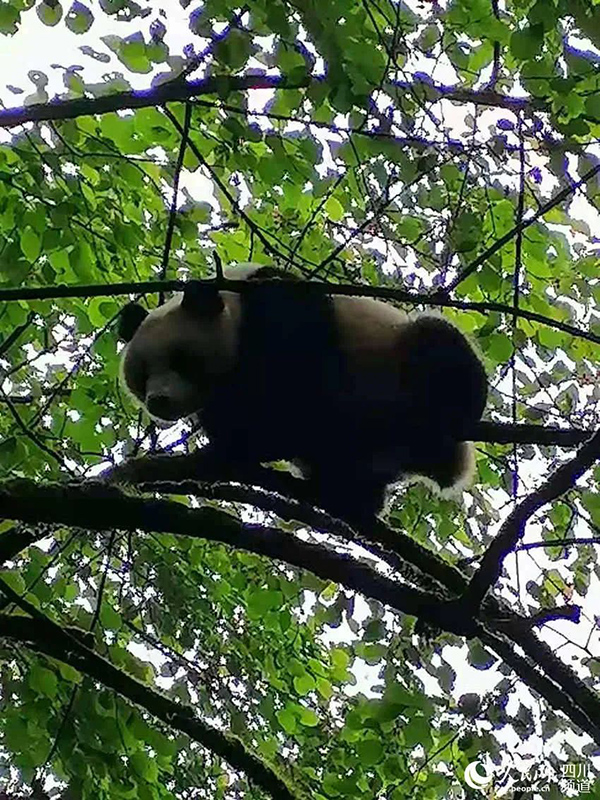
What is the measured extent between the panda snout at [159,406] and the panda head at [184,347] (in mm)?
174

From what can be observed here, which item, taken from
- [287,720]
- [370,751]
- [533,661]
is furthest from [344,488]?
[533,661]

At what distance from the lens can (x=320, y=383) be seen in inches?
186

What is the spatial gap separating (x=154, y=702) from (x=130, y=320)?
80.8 inches

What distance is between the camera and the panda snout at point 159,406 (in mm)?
4598

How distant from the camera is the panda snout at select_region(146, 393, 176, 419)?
4598 mm

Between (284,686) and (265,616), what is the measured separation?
1.73 ft

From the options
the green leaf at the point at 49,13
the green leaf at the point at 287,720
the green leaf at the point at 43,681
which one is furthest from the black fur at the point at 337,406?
the green leaf at the point at 49,13

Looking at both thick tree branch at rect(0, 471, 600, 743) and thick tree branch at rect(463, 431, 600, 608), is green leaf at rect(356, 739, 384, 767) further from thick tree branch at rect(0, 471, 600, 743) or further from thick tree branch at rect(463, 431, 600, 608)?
thick tree branch at rect(463, 431, 600, 608)

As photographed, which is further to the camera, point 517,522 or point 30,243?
point 30,243

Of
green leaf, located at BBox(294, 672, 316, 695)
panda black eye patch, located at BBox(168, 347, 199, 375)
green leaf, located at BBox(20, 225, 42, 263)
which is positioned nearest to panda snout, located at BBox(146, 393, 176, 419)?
panda black eye patch, located at BBox(168, 347, 199, 375)

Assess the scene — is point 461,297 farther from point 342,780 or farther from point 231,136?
point 342,780

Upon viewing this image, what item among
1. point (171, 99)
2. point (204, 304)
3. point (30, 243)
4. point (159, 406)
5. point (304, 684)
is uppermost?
point (204, 304)

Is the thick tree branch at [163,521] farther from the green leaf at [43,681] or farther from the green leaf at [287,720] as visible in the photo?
the green leaf at [287,720]

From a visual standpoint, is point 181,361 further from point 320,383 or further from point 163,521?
point 163,521
